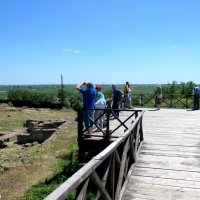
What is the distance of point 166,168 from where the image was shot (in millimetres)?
7059

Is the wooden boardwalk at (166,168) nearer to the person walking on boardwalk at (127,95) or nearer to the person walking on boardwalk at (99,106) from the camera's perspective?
the person walking on boardwalk at (99,106)

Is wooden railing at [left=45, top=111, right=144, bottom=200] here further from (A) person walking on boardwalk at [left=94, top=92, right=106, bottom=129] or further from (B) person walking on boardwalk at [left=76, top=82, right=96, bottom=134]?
(A) person walking on boardwalk at [left=94, top=92, right=106, bottom=129]

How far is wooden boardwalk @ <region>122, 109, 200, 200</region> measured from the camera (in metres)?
5.68

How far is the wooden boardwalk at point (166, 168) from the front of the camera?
5676 millimetres

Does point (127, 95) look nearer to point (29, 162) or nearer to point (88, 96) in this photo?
point (29, 162)

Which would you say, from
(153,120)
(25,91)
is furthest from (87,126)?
(25,91)

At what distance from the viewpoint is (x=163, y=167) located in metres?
7.12

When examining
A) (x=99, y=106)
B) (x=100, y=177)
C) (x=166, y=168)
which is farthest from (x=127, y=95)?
(x=100, y=177)

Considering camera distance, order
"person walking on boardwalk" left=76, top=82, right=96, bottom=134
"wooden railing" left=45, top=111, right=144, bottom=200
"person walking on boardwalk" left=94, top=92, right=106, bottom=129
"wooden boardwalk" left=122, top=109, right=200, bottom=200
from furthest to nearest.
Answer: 1. "person walking on boardwalk" left=94, top=92, right=106, bottom=129
2. "person walking on boardwalk" left=76, top=82, right=96, bottom=134
3. "wooden boardwalk" left=122, top=109, right=200, bottom=200
4. "wooden railing" left=45, top=111, right=144, bottom=200

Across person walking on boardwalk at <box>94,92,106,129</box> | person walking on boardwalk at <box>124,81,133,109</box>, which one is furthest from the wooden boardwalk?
person walking on boardwalk at <box>124,81,133,109</box>

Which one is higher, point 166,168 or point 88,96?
point 88,96

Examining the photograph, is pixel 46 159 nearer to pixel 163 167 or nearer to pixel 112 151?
pixel 163 167

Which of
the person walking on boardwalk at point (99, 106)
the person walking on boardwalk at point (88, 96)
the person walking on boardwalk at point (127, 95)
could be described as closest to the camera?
the person walking on boardwalk at point (88, 96)

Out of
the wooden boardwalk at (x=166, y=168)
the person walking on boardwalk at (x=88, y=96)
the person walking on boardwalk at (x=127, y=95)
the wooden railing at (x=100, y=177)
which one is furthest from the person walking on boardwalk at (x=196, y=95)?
the wooden railing at (x=100, y=177)
